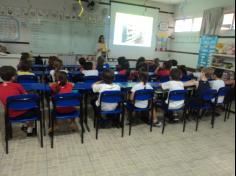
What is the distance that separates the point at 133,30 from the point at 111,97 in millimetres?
4671

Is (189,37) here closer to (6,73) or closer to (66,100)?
(66,100)

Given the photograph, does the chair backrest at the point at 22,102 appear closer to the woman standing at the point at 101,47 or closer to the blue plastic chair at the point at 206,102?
the blue plastic chair at the point at 206,102

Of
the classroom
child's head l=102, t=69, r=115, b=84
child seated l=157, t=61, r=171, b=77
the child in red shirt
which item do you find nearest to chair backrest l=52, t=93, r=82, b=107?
the classroom

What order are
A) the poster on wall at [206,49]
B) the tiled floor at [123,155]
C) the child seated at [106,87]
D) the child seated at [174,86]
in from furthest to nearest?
the poster on wall at [206,49]
the child seated at [174,86]
the child seated at [106,87]
the tiled floor at [123,155]

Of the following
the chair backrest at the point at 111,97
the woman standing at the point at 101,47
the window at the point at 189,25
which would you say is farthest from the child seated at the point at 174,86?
→ the window at the point at 189,25

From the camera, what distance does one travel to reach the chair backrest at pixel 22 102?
2.21 metres

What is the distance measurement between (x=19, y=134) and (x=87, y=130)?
3.06 ft

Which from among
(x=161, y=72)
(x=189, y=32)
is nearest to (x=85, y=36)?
(x=161, y=72)

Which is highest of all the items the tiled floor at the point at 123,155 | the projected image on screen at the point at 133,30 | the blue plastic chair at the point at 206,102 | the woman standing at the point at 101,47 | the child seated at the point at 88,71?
the projected image on screen at the point at 133,30

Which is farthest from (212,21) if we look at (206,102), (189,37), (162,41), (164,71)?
(206,102)

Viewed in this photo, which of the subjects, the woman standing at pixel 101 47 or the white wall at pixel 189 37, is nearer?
the white wall at pixel 189 37

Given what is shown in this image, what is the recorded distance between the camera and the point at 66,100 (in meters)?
2.46

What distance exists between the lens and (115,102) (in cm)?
279

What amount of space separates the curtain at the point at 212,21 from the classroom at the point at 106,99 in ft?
0.09
